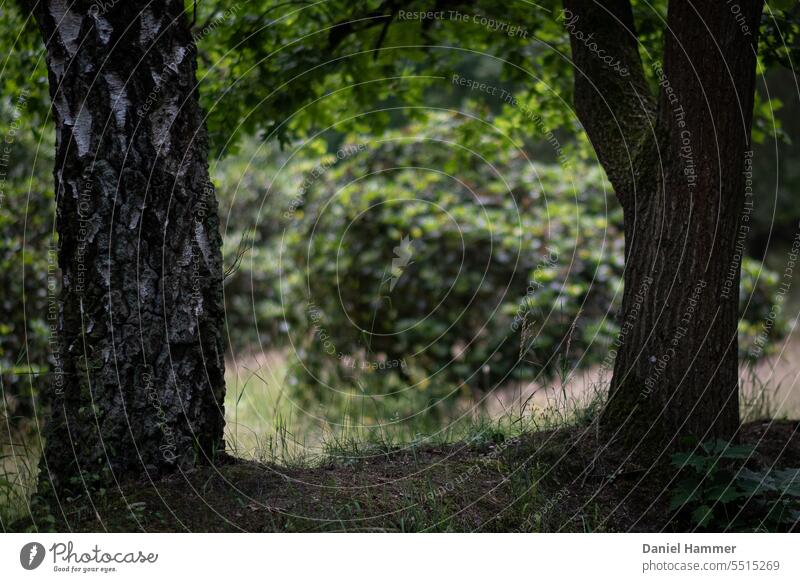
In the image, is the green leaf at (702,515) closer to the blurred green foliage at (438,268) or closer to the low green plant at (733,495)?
the low green plant at (733,495)

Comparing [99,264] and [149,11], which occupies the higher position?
[149,11]

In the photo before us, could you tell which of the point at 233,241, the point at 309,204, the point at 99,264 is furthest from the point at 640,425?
the point at 233,241

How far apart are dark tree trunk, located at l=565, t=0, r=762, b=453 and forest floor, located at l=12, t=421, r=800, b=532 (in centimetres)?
22

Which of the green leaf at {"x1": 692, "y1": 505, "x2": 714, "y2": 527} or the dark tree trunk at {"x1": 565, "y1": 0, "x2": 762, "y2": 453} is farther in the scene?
the dark tree trunk at {"x1": 565, "y1": 0, "x2": 762, "y2": 453}

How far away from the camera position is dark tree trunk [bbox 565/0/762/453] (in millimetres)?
3061

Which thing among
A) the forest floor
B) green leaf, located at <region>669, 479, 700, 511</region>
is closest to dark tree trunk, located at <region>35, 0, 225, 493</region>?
the forest floor

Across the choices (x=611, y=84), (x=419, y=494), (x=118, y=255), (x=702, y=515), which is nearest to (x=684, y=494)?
(x=702, y=515)

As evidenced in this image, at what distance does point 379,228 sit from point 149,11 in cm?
416

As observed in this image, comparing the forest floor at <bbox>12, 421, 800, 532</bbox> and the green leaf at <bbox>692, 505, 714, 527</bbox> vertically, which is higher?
the forest floor at <bbox>12, 421, 800, 532</bbox>

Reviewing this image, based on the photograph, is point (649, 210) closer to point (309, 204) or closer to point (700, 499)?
point (700, 499)

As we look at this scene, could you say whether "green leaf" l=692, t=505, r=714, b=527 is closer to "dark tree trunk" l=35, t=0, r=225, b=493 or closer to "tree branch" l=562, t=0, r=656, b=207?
"tree branch" l=562, t=0, r=656, b=207

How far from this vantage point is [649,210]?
10.5ft

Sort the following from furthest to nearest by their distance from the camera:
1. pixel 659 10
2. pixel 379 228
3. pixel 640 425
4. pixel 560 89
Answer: pixel 379 228
pixel 560 89
pixel 659 10
pixel 640 425

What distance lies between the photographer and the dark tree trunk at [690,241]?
3.06 metres
